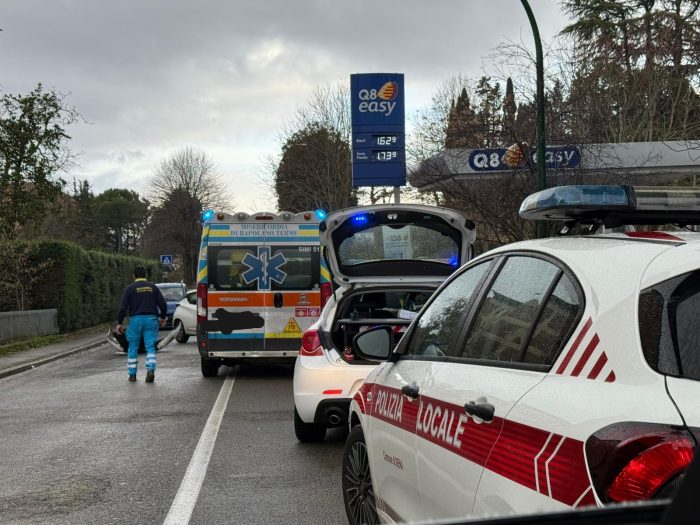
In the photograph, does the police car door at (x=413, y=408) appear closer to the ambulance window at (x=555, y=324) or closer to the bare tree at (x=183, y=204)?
the ambulance window at (x=555, y=324)

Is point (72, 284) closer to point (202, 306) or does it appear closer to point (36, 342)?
point (36, 342)

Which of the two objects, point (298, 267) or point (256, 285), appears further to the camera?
point (298, 267)

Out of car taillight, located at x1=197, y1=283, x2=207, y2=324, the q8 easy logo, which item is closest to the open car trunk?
car taillight, located at x1=197, y1=283, x2=207, y2=324

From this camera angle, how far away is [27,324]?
22391mm

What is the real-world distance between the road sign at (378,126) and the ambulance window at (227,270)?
23.3 feet

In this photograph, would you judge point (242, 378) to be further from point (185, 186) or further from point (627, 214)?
point (185, 186)

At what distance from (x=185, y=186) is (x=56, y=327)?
50105 millimetres

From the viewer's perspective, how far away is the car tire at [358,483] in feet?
13.9

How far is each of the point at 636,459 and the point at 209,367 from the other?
11701 millimetres

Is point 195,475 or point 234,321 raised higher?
point 234,321

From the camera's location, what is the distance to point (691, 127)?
2373cm

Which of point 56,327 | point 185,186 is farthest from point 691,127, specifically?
point 185,186

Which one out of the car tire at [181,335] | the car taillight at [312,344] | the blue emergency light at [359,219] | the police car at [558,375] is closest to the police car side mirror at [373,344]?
the police car at [558,375]

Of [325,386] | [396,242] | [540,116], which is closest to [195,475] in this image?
[325,386]
